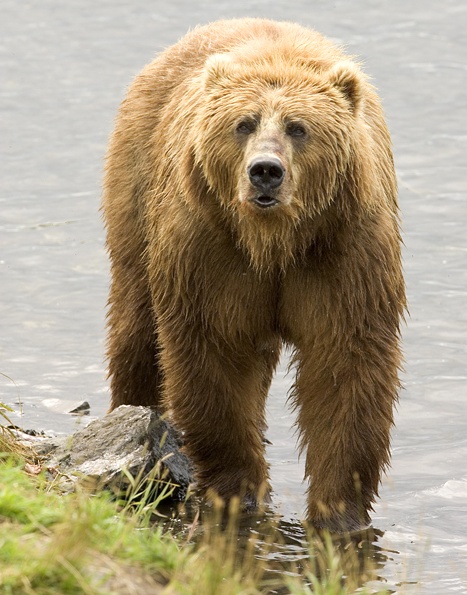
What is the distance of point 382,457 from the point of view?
8156 millimetres

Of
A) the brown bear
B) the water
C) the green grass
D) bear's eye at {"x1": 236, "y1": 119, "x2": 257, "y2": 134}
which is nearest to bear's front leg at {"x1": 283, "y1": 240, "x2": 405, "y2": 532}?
the brown bear

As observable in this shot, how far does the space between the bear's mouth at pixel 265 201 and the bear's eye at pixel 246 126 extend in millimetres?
459

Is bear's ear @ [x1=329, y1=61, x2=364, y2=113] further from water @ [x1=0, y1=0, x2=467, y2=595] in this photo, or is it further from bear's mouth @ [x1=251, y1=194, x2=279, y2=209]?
water @ [x1=0, y1=0, x2=467, y2=595]

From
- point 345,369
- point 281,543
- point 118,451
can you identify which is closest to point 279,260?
point 345,369

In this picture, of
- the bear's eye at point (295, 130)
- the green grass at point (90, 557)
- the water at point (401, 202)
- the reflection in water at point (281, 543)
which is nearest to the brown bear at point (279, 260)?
the bear's eye at point (295, 130)

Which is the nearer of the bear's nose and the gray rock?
the bear's nose

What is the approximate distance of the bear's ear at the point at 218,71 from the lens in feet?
25.7

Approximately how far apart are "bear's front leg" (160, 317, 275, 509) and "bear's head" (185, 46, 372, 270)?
0.75 metres

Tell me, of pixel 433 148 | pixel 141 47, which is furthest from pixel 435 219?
pixel 141 47

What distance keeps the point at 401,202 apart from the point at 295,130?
24.5ft

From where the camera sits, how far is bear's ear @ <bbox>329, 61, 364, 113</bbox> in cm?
771

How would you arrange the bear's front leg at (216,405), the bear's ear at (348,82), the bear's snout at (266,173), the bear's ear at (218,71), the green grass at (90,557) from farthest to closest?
the bear's front leg at (216,405) < the bear's ear at (218,71) < the bear's ear at (348,82) < the bear's snout at (266,173) < the green grass at (90,557)

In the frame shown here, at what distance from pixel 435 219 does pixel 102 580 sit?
391 inches

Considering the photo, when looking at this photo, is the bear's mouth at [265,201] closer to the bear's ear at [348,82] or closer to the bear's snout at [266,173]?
the bear's snout at [266,173]
